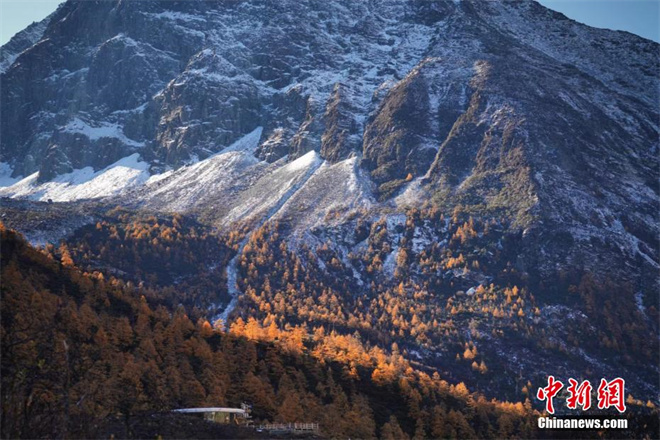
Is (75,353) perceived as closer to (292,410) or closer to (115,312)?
(292,410)

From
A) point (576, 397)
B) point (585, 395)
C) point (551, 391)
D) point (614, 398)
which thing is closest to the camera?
point (576, 397)

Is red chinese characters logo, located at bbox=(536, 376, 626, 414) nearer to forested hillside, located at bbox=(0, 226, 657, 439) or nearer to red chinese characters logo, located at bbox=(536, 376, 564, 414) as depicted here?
red chinese characters logo, located at bbox=(536, 376, 564, 414)

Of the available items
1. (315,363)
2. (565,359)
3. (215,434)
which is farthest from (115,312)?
(565,359)

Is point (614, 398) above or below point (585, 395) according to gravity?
below

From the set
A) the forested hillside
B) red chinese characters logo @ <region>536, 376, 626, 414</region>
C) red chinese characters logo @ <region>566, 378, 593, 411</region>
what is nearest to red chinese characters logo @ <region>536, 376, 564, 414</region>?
red chinese characters logo @ <region>536, 376, 626, 414</region>

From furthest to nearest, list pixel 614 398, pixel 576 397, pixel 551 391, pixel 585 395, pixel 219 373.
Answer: pixel 614 398
pixel 585 395
pixel 219 373
pixel 551 391
pixel 576 397

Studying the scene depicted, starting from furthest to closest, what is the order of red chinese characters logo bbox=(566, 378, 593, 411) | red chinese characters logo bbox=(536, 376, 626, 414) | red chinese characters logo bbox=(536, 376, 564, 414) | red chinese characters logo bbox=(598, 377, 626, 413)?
1. red chinese characters logo bbox=(536, 376, 564, 414)
2. red chinese characters logo bbox=(598, 377, 626, 413)
3. red chinese characters logo bbox=(536, 376, 626, 414)
4. red chinese characters logo bbox=(566, 378, 593, 411)

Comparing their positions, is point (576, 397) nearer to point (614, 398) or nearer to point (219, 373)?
point (614, 398)

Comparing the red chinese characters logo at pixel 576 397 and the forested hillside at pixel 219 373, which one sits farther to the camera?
the red chinese characters logo at pixel 576 397

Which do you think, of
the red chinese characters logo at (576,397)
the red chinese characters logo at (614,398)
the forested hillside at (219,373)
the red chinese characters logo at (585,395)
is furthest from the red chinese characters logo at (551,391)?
the red chinese characters logo at (614,398)

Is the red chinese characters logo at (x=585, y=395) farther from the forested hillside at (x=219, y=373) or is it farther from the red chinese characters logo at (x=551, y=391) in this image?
the forested hillside at (x=219, y=373)

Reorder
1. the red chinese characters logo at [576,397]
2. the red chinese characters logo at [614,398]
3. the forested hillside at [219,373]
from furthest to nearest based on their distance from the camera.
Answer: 1. the red chinese characters logo at [614,398]
2. the red chinese characters logo at [576,397]
3. the forested hillside at [219,373]

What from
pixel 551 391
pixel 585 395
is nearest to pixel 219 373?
pixel 551 391
